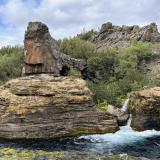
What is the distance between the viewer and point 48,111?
3881 cm

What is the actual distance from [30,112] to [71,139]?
4.45m

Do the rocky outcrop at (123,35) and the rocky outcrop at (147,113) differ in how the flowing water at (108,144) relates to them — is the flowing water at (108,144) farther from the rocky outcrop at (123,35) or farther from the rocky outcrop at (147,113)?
the rocky outcrop at (123,35)

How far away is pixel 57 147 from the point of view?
33844mm

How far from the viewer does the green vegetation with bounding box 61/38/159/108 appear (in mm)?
51344

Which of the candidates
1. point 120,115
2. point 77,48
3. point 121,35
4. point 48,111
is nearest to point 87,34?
point 121,35

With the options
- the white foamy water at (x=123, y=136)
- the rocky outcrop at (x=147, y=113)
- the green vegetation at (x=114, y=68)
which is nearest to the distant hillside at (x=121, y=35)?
the green vegetation at (x=114, y=68)

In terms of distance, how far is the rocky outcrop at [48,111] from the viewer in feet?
124

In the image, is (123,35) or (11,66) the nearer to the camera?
(11,66)

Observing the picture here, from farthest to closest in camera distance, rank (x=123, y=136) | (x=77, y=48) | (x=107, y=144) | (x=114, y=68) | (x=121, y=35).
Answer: (x=121, y=35)
(x=77, y=48)
(x=114, y=68)
(x=123, y=136)
(x=107, y=144)

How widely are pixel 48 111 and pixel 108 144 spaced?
679 centimetres

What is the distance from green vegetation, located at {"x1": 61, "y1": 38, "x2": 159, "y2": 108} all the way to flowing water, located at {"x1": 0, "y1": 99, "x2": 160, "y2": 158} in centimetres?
1147

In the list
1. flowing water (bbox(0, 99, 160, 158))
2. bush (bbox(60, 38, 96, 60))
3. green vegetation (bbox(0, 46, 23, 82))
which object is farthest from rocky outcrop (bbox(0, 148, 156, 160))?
bush (bbox(60, 38, 96, 60))

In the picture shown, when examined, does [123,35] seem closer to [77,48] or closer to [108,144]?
[77,48]

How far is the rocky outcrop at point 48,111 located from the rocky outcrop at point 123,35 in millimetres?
33123
